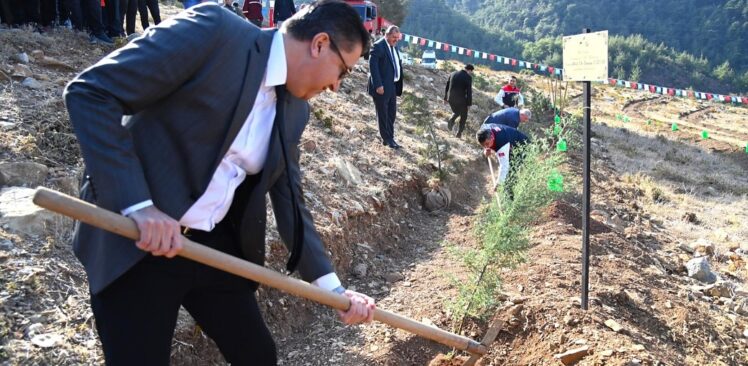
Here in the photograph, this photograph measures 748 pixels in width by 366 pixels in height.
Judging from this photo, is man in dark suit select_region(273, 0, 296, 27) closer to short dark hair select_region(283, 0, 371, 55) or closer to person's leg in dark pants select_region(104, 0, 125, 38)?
person's leg in dark pants select_region(104, 0, 125, 38)

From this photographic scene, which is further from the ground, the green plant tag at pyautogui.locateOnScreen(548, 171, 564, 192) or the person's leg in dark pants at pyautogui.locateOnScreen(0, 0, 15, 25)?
the person's leg in dark pants at pyautogui.locateOnScreen(0, 0, 15, 25)

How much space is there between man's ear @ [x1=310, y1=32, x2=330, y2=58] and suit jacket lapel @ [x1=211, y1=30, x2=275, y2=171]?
0.14 meters

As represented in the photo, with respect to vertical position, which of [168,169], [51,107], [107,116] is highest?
[107,116]

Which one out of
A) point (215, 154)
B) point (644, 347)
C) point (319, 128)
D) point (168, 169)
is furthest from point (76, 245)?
point (319, 128)

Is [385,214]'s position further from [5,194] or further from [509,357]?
[5,194]

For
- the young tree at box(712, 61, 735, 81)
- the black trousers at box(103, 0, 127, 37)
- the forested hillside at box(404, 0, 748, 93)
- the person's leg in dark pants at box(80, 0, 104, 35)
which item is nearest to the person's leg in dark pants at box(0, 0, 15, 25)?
the person's leg in dark pants at box(80, 0, 104, 35)

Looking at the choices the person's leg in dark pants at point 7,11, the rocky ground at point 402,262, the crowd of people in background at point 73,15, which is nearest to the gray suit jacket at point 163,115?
the rocky ground at point 402,262

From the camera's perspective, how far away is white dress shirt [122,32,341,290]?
179cm

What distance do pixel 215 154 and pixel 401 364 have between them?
243cm

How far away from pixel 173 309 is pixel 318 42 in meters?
0.94

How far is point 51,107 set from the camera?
4734 mm

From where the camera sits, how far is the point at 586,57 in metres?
4.01

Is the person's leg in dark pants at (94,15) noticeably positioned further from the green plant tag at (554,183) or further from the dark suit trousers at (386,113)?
the green plant tag at (554,183)

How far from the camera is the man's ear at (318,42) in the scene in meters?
1.80
